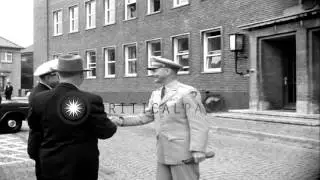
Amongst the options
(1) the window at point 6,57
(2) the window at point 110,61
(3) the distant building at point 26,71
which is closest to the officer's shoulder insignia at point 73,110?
(2) the window at point 110,61

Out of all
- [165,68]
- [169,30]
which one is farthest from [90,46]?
[165,68]

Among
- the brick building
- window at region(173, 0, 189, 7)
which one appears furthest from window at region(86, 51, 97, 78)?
window at region(173, 0, 189, 7)

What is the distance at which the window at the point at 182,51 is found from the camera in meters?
21.7

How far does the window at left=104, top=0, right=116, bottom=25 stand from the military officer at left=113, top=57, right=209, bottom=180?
23748 mm

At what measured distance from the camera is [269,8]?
1669 cm

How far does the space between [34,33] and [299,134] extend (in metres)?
29.7

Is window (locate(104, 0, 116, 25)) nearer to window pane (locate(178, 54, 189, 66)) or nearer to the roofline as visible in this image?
window pane (locate(178, 54, 189, 66))

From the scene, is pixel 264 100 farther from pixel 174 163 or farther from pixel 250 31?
pixel 174 163

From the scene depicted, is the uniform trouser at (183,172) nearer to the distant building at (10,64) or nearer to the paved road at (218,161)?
the paved road at (218,161)

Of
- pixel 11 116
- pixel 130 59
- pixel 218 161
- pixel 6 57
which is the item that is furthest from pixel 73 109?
pixel 6 57

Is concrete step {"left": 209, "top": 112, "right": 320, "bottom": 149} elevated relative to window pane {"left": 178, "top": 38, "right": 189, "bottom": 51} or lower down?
lower down

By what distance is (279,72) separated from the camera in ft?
52.5

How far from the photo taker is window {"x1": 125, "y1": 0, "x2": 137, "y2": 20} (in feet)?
84.6

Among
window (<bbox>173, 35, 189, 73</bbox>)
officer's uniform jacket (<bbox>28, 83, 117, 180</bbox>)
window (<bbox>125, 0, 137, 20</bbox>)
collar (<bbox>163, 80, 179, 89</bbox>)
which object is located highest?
window (<bbox>125, 0, 137, 20</bbox>)
